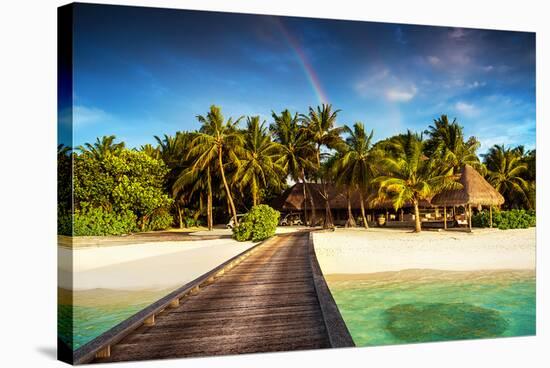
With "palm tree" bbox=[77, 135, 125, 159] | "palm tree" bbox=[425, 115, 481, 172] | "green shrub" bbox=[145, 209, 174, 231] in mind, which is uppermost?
"palm tree" bbox=[425, 115, 481, 172]

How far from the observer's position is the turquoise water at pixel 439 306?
4391 millimetres

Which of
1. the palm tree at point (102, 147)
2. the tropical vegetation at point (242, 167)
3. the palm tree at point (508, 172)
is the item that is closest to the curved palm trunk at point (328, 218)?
the tropical vegetation at point (242, 167)

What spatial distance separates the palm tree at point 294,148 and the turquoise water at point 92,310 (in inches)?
76.3

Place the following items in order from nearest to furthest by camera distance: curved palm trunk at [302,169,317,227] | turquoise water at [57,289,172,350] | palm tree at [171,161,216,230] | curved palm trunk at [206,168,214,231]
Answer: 1. turquoise water at [57,289,172,350]
2. palm tree at [171,161,216,230]
3. curved palm trunk at [206,168,214,231]
4. curved palm trunk at [302,169,317,227]

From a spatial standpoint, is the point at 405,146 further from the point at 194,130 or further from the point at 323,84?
the point at 194,130

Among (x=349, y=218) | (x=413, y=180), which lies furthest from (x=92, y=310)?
(x=413, y=180)

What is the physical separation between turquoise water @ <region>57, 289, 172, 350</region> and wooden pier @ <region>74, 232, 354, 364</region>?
0.77ft

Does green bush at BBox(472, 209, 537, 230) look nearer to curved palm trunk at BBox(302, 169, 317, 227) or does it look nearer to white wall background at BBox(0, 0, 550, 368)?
white wall background at BBox(0, 0, 550, 368)

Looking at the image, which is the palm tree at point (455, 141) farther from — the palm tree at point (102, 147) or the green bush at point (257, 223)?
the palm tree at point (102, 147)

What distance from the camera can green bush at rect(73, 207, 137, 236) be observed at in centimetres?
354

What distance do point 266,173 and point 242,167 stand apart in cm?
33

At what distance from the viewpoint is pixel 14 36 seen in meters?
3.91

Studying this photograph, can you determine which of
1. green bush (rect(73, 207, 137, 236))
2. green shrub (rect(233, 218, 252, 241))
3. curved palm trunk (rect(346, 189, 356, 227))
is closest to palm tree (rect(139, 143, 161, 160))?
green bush (rect(73, 207, 137, 236))

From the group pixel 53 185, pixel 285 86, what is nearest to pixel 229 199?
pixel 285 86
